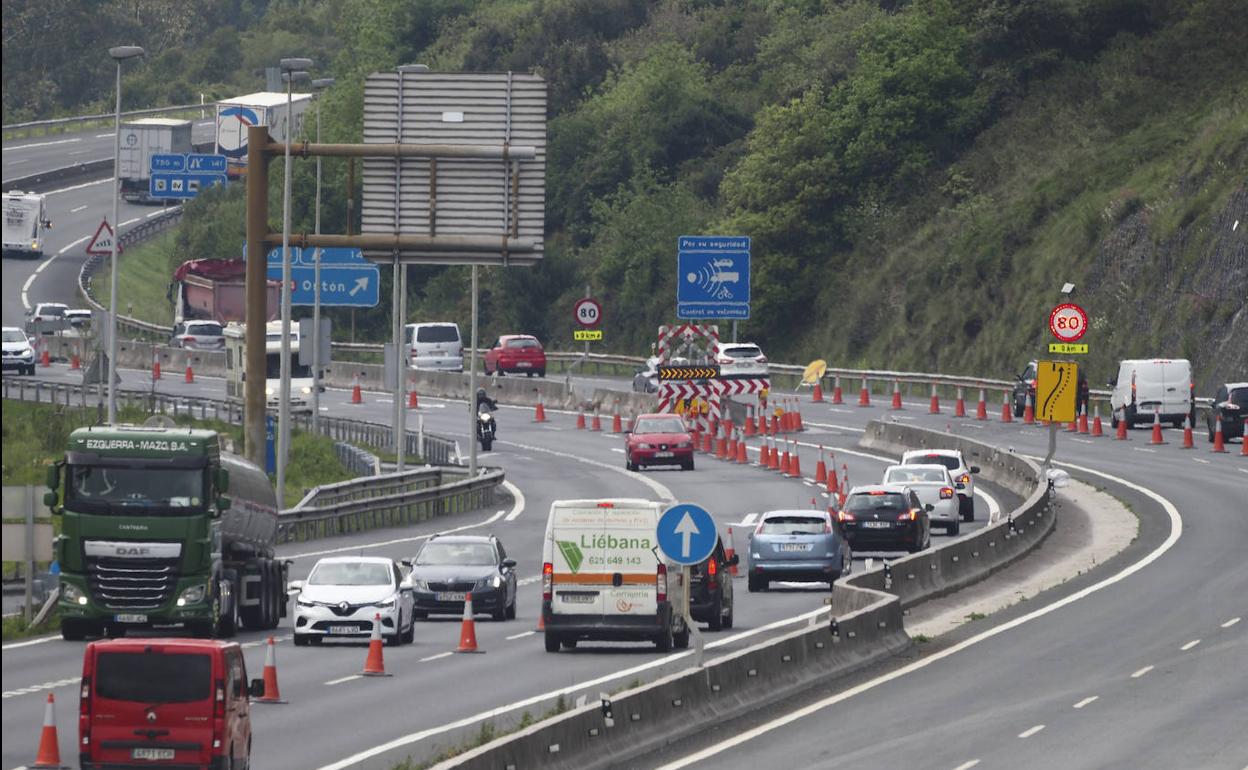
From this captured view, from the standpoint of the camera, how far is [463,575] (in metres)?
33.8

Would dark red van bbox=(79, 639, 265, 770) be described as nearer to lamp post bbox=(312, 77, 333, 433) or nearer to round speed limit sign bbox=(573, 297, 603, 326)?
lamp post bbox=(312, 77, 333, 433)

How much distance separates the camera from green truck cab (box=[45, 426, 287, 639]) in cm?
2777

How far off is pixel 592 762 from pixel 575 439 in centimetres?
5180

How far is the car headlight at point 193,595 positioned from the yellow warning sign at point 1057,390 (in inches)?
781

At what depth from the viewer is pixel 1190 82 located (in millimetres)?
86625

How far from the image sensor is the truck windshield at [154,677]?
16.0 meters

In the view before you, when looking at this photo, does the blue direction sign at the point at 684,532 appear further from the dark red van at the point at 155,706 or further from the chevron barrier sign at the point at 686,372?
the chevron barrier sign at the point at 686,372

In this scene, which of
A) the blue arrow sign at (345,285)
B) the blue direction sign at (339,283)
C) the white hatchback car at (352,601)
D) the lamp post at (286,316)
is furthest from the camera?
the blue arrow sign at (345,285)

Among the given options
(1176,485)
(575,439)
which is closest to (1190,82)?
(575,439)

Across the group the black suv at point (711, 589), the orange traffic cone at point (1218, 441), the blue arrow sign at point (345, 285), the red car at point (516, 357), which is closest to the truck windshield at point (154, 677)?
the black suv at point (711, 589)

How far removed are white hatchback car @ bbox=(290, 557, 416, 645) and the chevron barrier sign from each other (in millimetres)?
27897

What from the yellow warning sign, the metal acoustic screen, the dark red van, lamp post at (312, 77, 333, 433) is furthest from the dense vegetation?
the dark red van

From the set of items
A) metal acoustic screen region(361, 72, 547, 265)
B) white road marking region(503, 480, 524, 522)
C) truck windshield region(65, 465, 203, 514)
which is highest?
metal acoustic screen region(361, 72, 547, 265)

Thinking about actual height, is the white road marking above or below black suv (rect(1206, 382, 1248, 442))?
below
